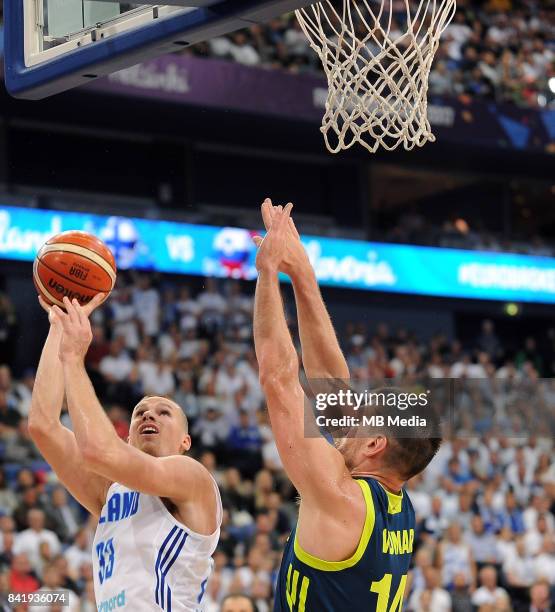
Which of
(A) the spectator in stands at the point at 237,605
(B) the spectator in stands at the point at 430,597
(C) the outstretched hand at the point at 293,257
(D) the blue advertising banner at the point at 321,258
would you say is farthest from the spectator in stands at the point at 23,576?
(C) the outstretched hand at the point at 293,257

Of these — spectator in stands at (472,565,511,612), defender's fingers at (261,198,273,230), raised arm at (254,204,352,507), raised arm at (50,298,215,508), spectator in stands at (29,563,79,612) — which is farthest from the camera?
spectator in stands at (472,565,511,612)

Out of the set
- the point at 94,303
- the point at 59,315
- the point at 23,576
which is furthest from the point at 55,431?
the point at 23,576

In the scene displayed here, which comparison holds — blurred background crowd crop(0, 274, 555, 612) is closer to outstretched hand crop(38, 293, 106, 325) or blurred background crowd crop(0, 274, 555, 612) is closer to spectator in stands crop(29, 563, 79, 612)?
spectator in stands crop(29, 563, 79, 612)

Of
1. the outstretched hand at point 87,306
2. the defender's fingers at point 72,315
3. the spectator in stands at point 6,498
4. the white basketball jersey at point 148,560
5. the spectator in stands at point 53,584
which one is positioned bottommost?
the white basketball jersey at point 148,560

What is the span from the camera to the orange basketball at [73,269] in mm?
3996

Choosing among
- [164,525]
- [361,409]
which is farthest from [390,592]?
[164,525]

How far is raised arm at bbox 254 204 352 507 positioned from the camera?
10.0 feet

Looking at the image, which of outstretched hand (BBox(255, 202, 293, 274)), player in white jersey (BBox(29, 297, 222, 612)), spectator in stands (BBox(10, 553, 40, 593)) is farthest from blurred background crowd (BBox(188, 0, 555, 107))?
outstretched hand (BBox(255, 202, 293, 274))

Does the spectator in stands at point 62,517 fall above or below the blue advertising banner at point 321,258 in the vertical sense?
below

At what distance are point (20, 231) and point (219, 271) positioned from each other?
2.63m

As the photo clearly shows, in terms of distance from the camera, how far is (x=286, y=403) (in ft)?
10.1

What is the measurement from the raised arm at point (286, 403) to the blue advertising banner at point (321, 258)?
414 inches

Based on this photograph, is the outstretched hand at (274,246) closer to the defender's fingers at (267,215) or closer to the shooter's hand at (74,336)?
the defender's fingers at (267,215)

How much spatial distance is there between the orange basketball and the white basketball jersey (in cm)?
72
